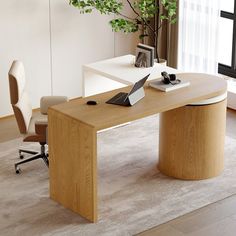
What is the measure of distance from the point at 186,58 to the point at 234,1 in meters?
0.95

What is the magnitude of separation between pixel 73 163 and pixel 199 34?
10.6 ft

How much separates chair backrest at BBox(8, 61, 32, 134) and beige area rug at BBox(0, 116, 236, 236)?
510mm

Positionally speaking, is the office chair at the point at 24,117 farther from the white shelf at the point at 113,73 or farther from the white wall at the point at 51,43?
the white wall at the point at 51,43

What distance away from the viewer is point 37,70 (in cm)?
806

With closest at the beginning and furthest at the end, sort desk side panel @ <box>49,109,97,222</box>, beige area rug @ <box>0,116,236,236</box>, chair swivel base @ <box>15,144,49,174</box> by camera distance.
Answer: desk side panel @ <box>49,109,97,222</box>, beige area rug @ <box>0,116,236,236</box>, chair swivel base @ <box>15,144,49,174</box>

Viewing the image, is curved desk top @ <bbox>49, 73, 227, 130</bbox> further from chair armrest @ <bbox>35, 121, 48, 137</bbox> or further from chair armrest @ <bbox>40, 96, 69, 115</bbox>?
chair armrest @ <bbox>40, 96, 69, 115</bbox>

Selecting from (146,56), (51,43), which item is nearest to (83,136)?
(146,56)

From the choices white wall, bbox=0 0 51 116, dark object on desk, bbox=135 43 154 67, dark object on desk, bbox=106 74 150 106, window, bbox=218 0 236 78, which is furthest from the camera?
window, bbox=218 0 236 78

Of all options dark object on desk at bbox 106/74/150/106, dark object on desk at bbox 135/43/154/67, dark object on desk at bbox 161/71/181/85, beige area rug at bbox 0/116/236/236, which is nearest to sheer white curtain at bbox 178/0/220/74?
dark object on desk at bbox 135/43/154/67

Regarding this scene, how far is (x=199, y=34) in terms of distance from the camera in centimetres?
830

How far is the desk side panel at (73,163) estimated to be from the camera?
553cm

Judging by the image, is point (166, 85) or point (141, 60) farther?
point (141, 60)

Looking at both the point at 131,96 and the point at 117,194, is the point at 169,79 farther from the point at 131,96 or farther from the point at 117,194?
the point at 117,194

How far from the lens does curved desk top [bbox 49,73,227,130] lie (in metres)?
5.57
